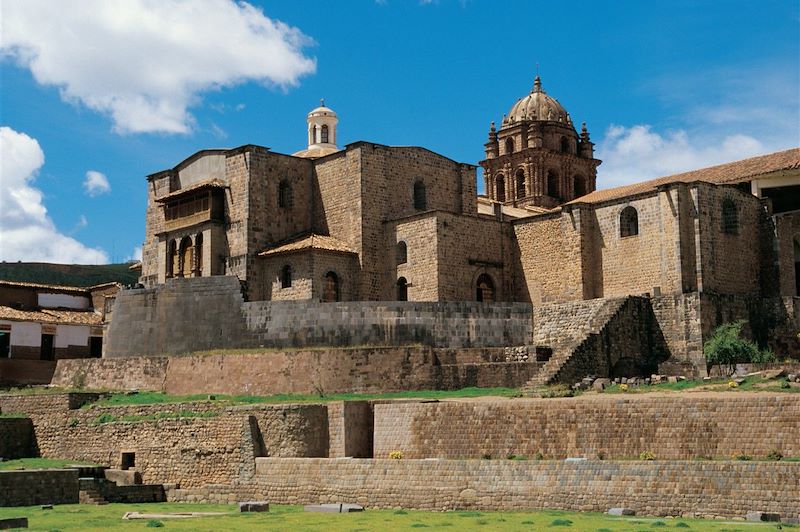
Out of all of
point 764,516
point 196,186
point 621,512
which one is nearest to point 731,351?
point 621,512

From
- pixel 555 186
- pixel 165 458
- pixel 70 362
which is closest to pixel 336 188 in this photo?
pixel 70 362

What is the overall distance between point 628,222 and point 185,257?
53.9 feet

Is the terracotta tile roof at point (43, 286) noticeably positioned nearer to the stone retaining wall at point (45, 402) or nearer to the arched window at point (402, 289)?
the stone retaining wall at point (45, 402)

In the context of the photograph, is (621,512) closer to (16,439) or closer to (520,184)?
(16,439)

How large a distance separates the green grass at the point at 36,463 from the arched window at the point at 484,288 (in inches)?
582

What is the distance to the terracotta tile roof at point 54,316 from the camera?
129 ft

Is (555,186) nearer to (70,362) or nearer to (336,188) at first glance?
(336,188)

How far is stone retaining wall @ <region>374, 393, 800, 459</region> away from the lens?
18.6 m

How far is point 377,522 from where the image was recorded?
1688 centimetres

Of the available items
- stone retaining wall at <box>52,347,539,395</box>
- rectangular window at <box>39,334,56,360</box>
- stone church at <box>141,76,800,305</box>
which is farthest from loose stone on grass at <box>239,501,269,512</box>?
rectangular window at <box>39,334,56,360</box>

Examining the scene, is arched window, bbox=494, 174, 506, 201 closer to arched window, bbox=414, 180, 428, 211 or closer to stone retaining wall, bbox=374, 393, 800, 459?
arched window, bbox=414, 180, 428, 211

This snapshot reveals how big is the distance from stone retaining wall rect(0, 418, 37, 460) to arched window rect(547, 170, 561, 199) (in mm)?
32299

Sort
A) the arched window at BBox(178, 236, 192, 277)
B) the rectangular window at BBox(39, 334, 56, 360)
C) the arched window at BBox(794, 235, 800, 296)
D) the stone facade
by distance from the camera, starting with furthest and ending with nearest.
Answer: the rectangular window at BBox(39, 334, 56, 360), the arched window at BBox(178, 236, 192, 277), the arched window at BBox(794, 235, 800, 296), the stone facade

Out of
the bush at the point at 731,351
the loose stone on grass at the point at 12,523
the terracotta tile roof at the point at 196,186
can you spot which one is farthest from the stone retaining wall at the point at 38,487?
the bush at the point at 731,351
